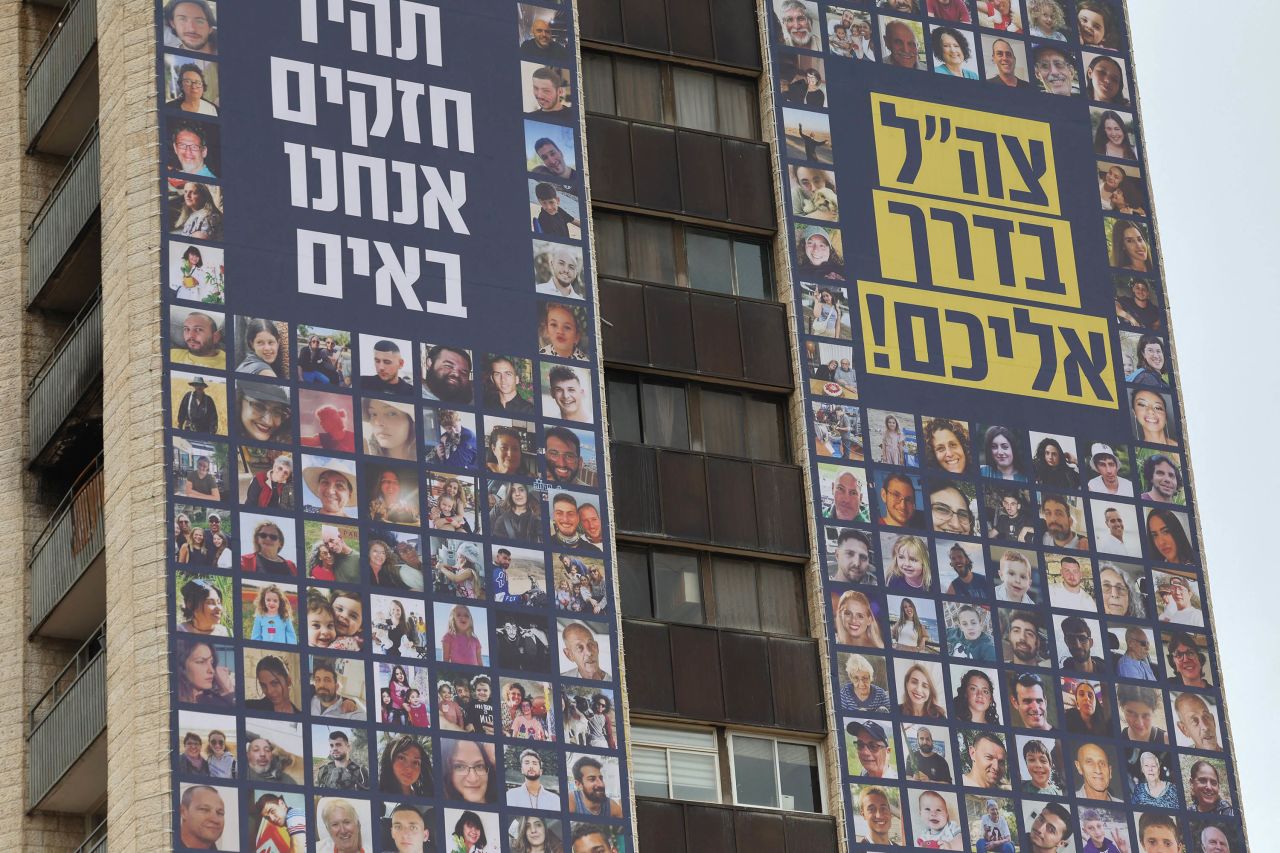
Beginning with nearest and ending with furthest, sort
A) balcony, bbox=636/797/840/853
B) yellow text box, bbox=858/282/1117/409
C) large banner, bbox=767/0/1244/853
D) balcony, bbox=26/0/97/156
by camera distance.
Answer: balcony, bbox=636/797/840/853
large banner, bbox=767/0/1244/853
balcony, bbox=26/0/97/156
yellow text box, bbox=858/282/1117/409

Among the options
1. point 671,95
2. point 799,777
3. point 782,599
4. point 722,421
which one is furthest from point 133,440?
point 671,95

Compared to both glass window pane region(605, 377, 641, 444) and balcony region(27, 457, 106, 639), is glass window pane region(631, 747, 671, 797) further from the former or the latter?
balcony region(27, 457, 106, 639)

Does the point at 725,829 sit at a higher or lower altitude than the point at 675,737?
lower

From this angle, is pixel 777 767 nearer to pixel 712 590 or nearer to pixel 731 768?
pixel 731 768

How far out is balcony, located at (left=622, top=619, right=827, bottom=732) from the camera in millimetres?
60000

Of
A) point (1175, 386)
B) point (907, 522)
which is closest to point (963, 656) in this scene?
point (907, 522)

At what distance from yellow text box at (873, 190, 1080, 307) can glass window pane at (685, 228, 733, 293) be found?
3041 millimetres

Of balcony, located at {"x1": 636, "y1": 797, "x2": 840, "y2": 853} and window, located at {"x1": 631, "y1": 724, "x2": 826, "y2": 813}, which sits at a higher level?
window, located at {"x1": 631, "y1": 724, "x2": 826, "y2": 813}

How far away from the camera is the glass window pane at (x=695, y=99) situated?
215ft

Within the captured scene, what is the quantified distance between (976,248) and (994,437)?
4070 millimetres

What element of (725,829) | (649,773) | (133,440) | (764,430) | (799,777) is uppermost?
(764,430)

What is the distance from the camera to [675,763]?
60.1 meters

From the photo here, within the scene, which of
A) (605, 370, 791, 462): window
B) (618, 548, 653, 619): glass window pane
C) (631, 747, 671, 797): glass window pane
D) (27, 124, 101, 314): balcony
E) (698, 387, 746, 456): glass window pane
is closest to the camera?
(631, 747, 671, 797): glass window pane

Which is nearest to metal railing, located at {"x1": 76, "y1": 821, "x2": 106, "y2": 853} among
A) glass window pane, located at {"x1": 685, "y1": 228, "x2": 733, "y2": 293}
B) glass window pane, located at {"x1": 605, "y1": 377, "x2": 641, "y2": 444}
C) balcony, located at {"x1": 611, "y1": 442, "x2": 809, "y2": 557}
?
balcony, located at {"x1": 611, "y1": 442, "x2": 809, "y2": 557}
